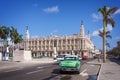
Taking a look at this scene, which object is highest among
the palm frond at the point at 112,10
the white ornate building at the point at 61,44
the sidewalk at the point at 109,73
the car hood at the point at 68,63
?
the palm frond at the point at 112,10

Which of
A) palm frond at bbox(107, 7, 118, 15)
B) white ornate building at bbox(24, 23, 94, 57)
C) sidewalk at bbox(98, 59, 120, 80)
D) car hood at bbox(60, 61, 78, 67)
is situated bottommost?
sidewalk at bbox(98, 59, 120, 80)

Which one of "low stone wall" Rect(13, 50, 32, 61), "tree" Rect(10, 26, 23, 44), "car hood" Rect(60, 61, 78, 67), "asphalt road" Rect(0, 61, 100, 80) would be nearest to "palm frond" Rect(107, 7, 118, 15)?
"low stone wall" Rect(13, 50, 32, 61)

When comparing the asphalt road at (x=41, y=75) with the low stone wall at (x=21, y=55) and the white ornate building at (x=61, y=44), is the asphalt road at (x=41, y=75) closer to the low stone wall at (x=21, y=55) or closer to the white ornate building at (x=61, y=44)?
the low stone wall at (x=21, y=55)

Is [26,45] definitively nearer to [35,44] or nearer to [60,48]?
[35,44]

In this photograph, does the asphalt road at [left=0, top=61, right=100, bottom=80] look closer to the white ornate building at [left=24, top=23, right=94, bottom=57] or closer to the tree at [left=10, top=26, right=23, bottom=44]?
the tree at [left=10, top=26, right=23, bottom=44]

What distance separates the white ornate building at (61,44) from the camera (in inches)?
5335

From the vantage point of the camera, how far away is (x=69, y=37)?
459 feet

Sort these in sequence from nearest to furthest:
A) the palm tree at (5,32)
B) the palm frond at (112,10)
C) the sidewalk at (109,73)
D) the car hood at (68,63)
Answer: the sidewalk at (109,73), the car hood at (68,63), the palm frond at (112,10), the palm tree at (5,32)

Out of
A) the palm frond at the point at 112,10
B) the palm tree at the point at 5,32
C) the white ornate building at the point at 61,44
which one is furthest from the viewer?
the white ornate building at the point at 61,44

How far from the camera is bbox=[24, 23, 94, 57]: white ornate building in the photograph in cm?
13550

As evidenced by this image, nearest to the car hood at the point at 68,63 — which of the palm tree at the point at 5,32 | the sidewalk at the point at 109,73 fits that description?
the sidewalk at the point at 109,73

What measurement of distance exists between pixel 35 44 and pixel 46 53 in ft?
34.1

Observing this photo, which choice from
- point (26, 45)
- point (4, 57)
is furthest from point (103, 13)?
point (26, 45)

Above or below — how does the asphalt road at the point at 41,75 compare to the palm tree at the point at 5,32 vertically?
below
